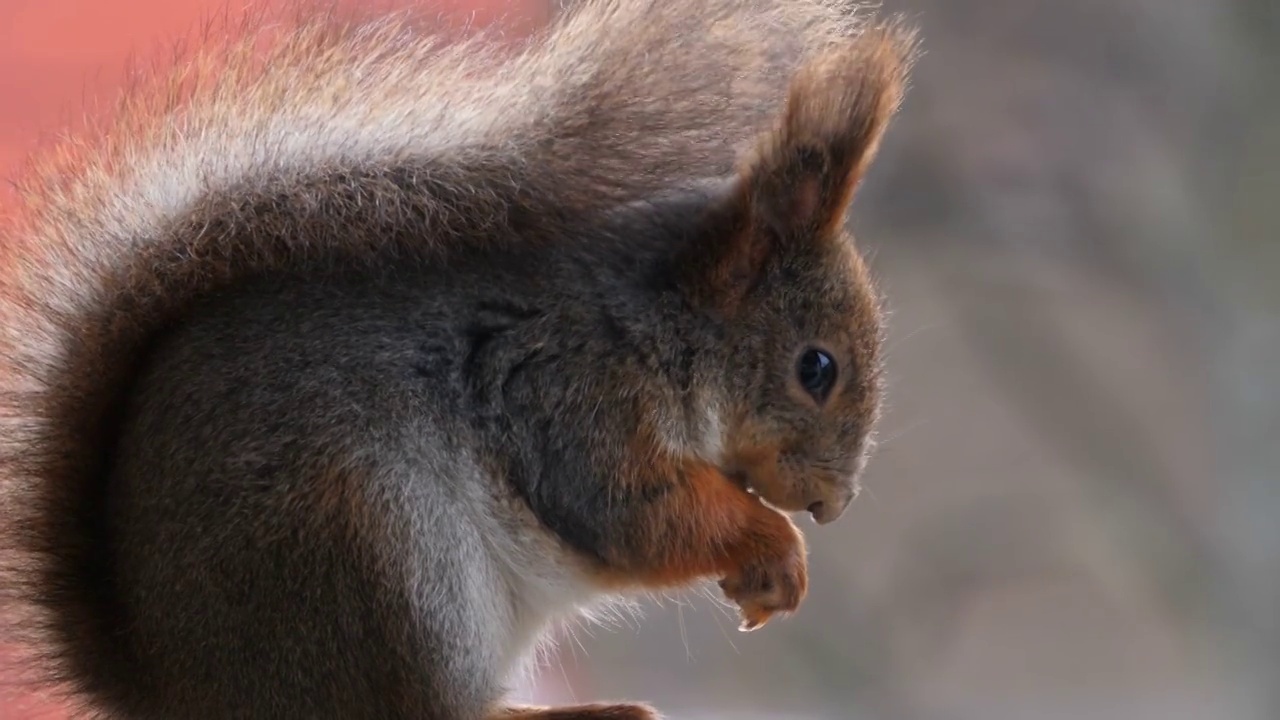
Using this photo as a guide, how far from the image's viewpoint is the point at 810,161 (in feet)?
3.76

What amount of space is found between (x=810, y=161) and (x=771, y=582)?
15.2 inches

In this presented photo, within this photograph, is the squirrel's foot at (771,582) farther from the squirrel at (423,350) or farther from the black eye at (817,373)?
the black eye at (817,373)

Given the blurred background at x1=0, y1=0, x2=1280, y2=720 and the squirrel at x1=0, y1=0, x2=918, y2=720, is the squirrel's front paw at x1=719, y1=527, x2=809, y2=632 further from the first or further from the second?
the blurred background at x1=0, y1=0, x2=1280, y2=720

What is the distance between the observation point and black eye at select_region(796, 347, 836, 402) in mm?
1237

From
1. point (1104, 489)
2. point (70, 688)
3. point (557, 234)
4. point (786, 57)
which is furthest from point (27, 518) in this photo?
point (1104, 489)

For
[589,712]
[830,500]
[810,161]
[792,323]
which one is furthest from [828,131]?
[589,712]

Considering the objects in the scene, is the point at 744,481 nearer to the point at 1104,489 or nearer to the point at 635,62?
the point at 635,62

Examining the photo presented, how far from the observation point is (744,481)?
1275 mm

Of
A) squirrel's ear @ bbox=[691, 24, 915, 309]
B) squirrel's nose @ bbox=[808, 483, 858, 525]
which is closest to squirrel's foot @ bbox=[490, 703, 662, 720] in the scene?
squirrel's nose @ bbox=[808, 483, 858, 525]

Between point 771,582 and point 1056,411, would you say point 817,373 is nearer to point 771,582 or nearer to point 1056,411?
point 771,582

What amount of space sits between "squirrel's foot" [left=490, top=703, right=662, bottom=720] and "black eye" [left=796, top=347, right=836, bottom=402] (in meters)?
0.34

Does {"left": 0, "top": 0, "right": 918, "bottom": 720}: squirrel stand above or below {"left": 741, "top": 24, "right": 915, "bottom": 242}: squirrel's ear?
below

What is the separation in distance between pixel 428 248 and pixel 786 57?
0.39 m

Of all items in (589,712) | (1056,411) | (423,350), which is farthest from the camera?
(1056,411)
